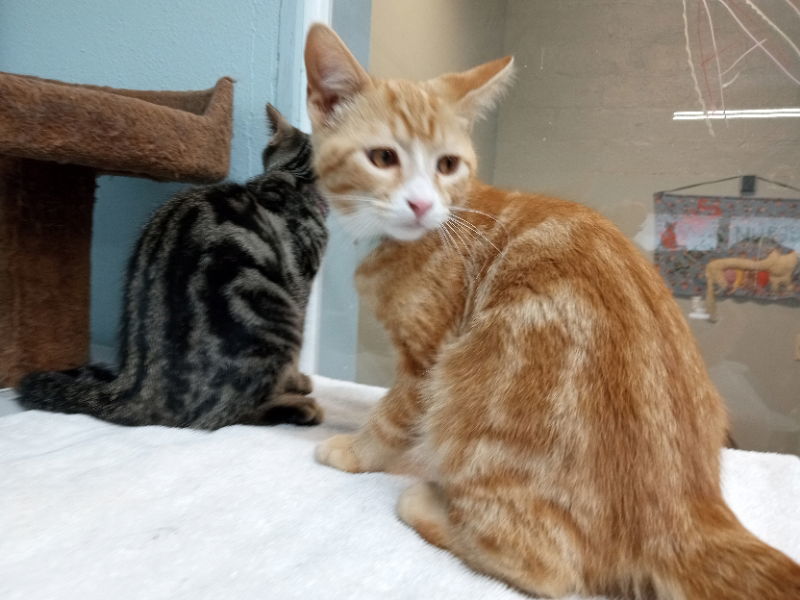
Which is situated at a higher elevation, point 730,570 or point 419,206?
point 419,206

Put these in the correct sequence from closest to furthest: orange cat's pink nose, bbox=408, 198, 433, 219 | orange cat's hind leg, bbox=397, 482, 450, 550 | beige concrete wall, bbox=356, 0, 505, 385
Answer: orange cat's hind leg, bbox=397, 482, 450, 550 < orange cat's pink nose, bbox=408, 198, 433, 219 < beige concrete wall, bbox=356, 0, 505, 385

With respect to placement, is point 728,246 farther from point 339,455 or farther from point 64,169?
point 64,169

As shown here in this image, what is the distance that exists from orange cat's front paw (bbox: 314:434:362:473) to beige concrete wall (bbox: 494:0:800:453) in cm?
102

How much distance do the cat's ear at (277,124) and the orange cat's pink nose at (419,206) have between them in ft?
2.20

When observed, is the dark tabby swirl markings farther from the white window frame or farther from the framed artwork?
the framed artwork

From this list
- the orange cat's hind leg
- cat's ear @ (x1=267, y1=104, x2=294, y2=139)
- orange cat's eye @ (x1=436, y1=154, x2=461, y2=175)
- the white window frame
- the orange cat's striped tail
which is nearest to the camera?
the orange cat's striped tail

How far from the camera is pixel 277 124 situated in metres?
1.46

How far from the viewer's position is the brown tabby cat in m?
0.69

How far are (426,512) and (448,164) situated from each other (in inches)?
25.0

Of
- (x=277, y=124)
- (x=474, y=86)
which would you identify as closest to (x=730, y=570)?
(x=474, y=86)

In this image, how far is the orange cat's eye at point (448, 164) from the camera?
1042 millimetres

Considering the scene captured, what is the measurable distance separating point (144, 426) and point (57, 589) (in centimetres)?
53

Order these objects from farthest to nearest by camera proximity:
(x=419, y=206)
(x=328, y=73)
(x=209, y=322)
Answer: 1. (x=209, y=322)
2. (x=328, y=73)
3. (x=419, y=206)

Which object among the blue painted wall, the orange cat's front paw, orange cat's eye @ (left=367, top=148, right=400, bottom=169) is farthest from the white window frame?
orange cat's eye @ (left=367, top=148, right=400, bottom=169)
